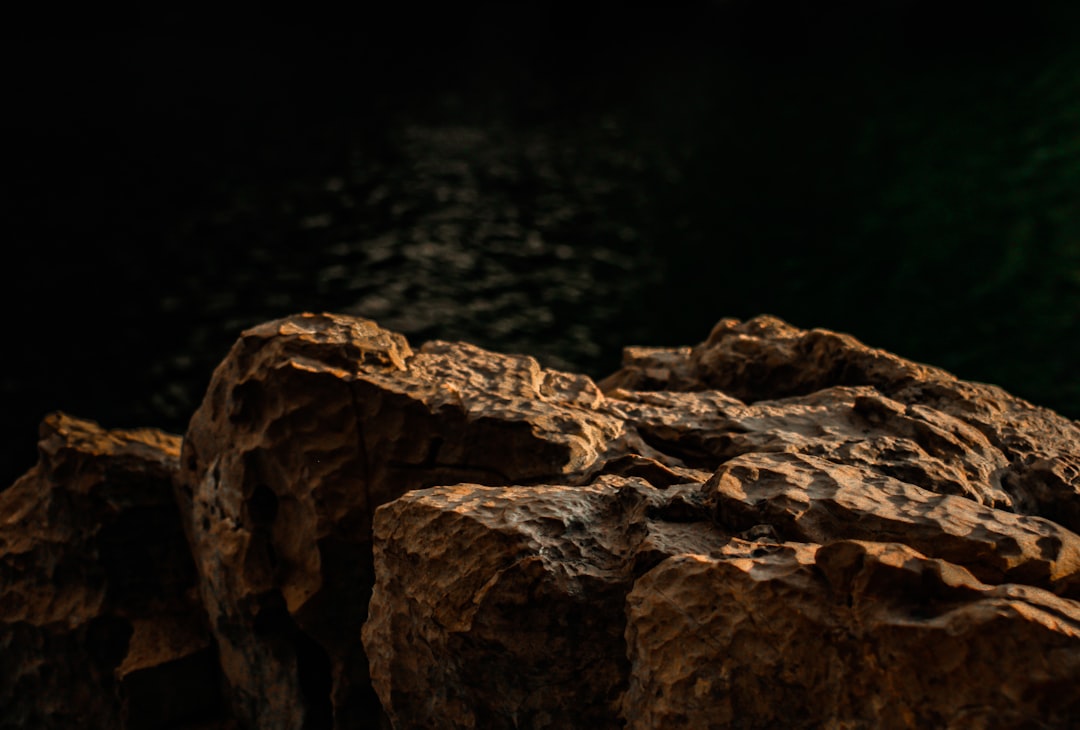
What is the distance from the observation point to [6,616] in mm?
8836

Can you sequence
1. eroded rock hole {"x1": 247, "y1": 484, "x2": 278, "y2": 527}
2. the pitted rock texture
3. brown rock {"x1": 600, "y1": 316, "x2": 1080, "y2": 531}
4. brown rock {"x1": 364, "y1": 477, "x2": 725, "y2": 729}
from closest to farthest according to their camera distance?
the pitted rock texture < brown rock {"x1": 364, "y1": 477, "x2": 725, "y2": 729} < brown rock {"x1": 600, "y1": 316, "x2": 1080, "y2": 531} < eroded rock hole {"x1": 247, "y1": 484, "x2": 278, "y2": 527}

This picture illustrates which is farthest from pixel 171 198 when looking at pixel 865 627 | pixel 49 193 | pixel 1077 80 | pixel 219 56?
pixel 1077 80

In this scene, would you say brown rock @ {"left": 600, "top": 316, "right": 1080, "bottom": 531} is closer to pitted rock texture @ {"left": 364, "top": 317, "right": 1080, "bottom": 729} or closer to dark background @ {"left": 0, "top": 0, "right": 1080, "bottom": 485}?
pitted rock texture @ {"left": 364, "top": 317, "right": 1080, "bottom": 729}

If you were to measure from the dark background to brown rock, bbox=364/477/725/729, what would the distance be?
14706mm

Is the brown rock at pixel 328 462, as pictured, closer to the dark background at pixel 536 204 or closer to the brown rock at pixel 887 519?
the brown rock at pixel 887 519

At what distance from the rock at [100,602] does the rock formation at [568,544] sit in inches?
1.0

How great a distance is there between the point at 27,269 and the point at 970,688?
24.7 meters

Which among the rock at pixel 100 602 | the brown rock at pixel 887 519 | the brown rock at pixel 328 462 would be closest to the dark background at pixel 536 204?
the rock at pixel 100 602

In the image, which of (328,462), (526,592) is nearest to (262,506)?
(328,462)

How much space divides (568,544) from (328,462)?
2.50m

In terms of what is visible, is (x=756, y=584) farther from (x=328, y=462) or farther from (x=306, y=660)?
(x=306, y=660)

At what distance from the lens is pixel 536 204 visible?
28.6 metres

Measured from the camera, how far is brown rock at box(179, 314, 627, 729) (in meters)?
7.23

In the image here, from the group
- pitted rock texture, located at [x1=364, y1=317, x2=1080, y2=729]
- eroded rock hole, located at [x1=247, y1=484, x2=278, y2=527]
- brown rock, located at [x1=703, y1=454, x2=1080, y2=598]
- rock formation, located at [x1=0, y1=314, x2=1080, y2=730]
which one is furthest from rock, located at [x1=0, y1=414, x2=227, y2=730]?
brown rock, located at [x1=703, y1=454, x2=1080, y2=598]
